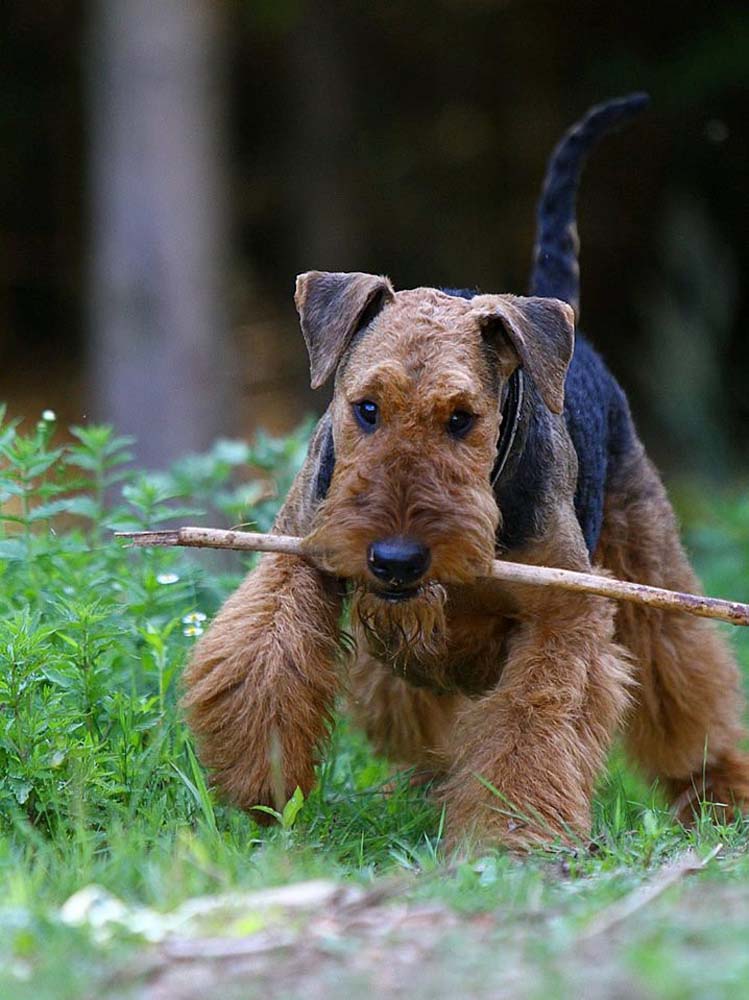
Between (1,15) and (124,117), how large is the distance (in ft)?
13.4

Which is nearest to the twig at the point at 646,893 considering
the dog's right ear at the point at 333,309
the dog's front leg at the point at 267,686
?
the dog's front leg at the point at 267,686

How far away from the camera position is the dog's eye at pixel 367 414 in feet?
12.3

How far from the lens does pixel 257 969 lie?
2.45m

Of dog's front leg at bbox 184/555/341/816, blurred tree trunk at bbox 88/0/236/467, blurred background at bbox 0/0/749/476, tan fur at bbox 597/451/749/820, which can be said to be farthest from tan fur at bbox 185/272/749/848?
blurred background at bbox 0/0/749/476

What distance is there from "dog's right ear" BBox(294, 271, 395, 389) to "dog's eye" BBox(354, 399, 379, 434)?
10.6 inches

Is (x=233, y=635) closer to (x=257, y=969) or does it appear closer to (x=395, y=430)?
(x=395, y=430)

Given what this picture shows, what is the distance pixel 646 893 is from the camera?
9.58 feet

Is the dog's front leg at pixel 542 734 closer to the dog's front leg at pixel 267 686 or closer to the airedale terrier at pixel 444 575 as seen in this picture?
the airedale terrier at pixel 444 575

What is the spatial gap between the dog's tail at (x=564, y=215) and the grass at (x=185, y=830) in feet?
3.81

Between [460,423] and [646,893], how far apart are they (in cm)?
132

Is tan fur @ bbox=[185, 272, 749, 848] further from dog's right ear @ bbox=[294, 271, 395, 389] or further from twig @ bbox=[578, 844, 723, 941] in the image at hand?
→ twig @ bbox=[578, 844, 723, 941]

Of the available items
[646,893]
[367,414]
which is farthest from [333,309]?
[646,893]

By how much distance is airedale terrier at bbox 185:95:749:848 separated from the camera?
141 inches

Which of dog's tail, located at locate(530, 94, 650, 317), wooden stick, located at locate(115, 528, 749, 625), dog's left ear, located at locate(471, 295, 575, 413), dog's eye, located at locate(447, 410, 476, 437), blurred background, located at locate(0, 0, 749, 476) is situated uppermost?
blurred background, located at locate(0, 0, 749, 476)
